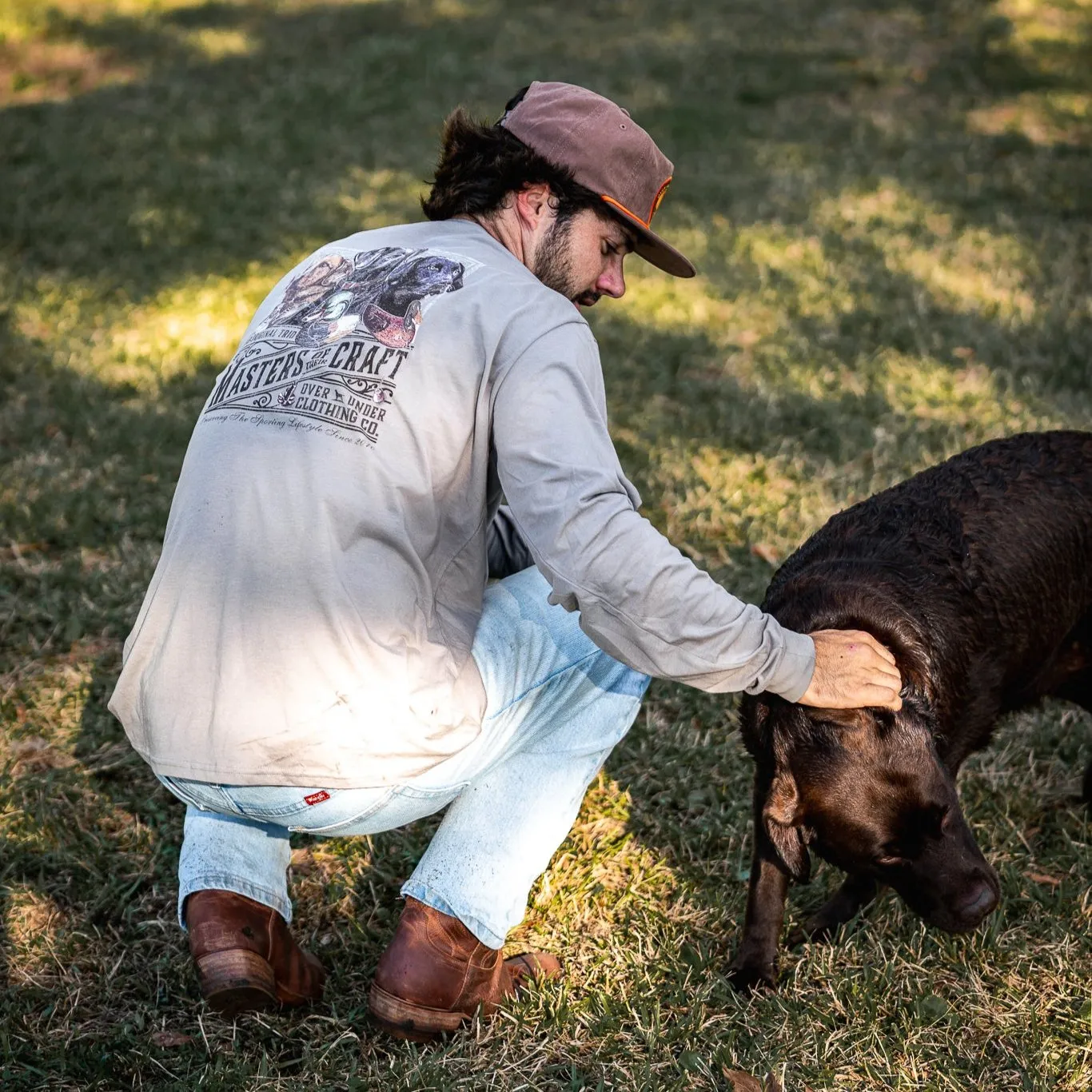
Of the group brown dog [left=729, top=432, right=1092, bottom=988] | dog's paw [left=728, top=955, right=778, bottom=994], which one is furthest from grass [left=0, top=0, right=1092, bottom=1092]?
brown dog [left=729, top=432, right=1092, bottom=988]

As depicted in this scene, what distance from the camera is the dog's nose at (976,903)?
2689 millimetres

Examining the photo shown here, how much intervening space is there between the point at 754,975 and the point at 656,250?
180cm

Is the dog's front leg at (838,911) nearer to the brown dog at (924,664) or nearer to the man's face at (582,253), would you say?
the brown dog at (924,664)

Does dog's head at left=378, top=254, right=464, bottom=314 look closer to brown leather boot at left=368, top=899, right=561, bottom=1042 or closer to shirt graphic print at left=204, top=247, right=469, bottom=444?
shirt graphic print at left=204, top=247, right=469, bottom=444

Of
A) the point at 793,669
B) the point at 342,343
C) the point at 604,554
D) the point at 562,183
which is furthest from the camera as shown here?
the point at 562,183

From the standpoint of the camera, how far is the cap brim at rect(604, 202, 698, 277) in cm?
283

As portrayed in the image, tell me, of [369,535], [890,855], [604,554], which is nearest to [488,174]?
[369,535]

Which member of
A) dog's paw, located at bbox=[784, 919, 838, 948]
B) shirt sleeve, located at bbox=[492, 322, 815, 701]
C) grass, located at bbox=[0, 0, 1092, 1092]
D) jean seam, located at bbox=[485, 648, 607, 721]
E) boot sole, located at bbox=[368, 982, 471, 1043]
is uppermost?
shirt sleeve, located at bbox=[492, 322, 815, 701]

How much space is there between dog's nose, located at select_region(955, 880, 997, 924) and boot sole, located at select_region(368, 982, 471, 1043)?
1161 mm

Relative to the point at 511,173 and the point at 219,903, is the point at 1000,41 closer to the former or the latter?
the point at 511,173

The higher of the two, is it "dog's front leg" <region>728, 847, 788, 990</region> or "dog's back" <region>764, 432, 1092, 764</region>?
"dog's back" <region>764, 432, 1092, 764</region>

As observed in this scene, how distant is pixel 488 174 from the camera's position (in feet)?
9.41

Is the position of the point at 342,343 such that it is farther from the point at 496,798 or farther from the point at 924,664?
the point at 924,664

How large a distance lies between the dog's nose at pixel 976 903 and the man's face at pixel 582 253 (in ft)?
5.08
